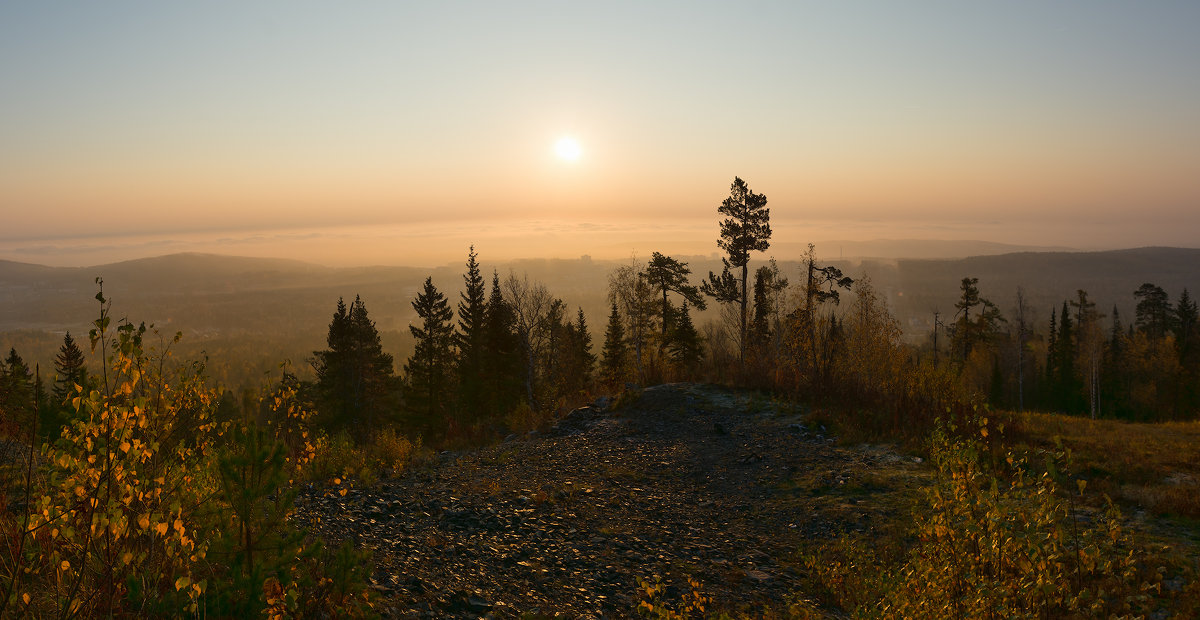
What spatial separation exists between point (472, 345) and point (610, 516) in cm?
3330

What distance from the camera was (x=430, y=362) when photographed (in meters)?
42.1

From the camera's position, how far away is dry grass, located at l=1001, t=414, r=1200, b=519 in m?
10.1

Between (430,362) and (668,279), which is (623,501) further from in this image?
(430,362)

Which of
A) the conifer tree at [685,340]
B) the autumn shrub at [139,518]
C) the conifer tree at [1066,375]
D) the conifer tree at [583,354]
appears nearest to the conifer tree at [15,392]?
the autumn shrub at [139,518]

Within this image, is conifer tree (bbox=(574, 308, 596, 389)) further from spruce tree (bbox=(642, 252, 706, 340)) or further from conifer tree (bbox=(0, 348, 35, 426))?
conifer tree (bbox=(0, 348, 35, 426))

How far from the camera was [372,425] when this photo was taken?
127ft

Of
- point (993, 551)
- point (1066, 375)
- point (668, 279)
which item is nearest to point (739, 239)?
point (668, 279)

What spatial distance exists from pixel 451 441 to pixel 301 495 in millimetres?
13847

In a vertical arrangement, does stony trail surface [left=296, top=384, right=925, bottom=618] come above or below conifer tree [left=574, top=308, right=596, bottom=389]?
above

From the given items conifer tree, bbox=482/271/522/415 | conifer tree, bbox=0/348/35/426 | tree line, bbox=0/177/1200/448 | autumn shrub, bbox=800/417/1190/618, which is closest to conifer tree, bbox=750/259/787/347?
tree line, bbox=0/177/1200/448

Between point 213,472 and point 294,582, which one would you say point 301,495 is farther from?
point 294,582

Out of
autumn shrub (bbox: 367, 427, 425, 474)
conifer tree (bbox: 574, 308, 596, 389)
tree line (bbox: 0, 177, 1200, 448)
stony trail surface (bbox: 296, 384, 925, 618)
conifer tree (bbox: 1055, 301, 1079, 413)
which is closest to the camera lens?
stony trail surface (bbox: 296, 384, 925, 618)

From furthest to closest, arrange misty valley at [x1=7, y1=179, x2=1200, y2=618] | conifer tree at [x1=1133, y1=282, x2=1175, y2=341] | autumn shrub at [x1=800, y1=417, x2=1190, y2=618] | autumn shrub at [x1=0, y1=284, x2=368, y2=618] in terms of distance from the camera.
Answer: conifer tree at [x1=1133, y1=282, x2=1175, y2=341] → misty valley at [x1=7, y1=179, x2=1200, y2=618] → autumn shrub at [x1=800, y1=417, x2=1190, y2=618] → autumn shrub at [x1=0, y1=284, x2=368, y2=618]

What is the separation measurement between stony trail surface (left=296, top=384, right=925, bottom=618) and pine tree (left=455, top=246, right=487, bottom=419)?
23.0m
